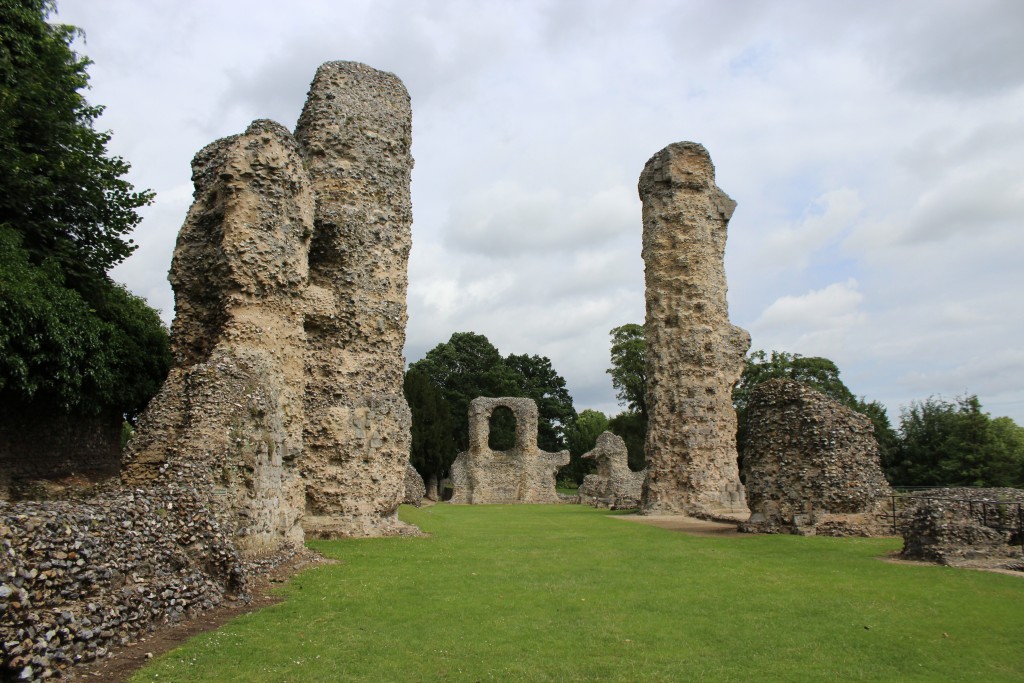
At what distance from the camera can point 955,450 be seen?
27.7m

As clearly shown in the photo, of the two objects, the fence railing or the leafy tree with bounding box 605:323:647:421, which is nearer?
the fence railing

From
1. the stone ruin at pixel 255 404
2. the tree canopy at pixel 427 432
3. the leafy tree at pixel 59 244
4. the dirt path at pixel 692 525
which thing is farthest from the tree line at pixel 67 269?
the tree canopy at pixel 427 432

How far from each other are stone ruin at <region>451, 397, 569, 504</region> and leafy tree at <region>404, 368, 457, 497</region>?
1726 mm

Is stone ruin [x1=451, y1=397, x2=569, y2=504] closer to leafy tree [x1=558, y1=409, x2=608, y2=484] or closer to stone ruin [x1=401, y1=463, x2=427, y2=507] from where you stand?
stone ruin [x1=401, y1=463, x2=427, y2=507]

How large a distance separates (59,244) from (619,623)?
1586 cm

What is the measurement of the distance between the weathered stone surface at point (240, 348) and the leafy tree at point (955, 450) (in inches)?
A: 987

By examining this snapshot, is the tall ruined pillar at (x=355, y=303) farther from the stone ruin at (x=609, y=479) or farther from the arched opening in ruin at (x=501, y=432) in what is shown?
the arched opening in ruin at (x=501, y=432)

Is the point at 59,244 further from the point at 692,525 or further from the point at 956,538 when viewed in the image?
the point at 956,538

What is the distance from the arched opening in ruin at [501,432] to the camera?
2055 inches

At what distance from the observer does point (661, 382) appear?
2336 centimetres

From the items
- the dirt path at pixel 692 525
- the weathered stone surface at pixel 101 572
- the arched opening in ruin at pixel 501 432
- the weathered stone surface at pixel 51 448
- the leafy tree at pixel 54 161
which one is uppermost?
the leafy tree at pixel 54 161

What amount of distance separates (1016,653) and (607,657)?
135 inches

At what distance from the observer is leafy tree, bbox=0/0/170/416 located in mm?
13438

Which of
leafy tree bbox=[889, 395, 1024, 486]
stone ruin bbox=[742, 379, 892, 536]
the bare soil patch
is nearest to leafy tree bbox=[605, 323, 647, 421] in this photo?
leafy tree bbox=[889, 395, 1024, 486]
